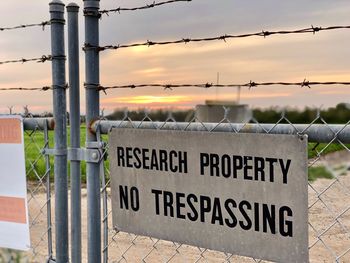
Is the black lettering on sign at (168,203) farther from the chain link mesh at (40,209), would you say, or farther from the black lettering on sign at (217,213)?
the chain link mesh at (40,209)

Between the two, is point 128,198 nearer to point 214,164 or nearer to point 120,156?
point 120,156

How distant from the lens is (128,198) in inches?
110

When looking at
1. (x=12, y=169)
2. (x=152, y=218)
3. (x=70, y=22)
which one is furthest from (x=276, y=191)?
(x=12, y=169)

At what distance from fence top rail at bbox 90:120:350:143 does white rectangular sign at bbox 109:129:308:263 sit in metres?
0.05

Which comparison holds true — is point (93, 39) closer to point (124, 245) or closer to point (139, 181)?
point (139, 181)

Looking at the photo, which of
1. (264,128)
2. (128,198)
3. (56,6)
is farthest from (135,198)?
(56,6)

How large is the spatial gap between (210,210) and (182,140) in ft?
1.18

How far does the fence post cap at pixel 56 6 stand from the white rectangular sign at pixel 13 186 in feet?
2.65

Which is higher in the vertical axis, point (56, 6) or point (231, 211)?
point (56, 6)

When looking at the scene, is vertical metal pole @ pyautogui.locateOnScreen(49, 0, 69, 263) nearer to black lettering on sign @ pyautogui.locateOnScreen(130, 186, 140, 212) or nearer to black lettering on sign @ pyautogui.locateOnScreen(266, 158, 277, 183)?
black lettering on sign @ pyautogui.locateOnScreen(130, 186, 140, 212)

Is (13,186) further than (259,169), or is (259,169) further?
(13,186)

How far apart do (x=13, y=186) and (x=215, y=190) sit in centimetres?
172

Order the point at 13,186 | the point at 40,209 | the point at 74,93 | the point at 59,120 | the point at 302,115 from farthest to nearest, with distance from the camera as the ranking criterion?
the point at 40,209
the point at 13,186
the point at 59,120
the point at 74,93
the point at 302,115

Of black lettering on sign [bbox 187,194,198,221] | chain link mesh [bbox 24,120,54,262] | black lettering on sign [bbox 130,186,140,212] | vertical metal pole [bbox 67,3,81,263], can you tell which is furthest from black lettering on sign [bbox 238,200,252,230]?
chain link mesh [bbox 24,120,54,262]
